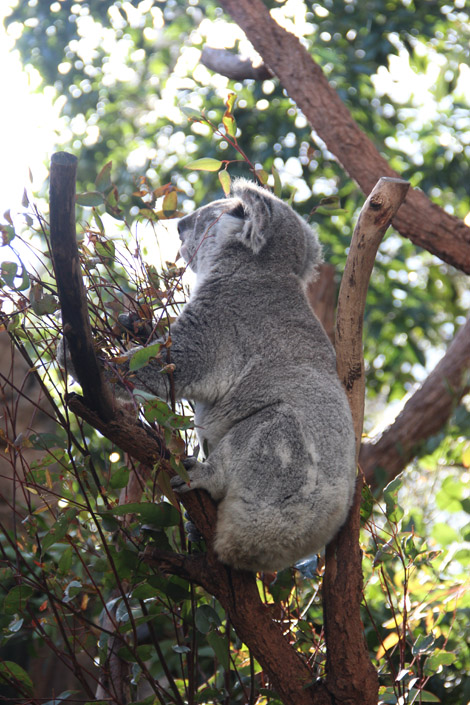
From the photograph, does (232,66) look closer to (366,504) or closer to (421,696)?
(366,504)

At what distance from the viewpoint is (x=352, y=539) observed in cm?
194

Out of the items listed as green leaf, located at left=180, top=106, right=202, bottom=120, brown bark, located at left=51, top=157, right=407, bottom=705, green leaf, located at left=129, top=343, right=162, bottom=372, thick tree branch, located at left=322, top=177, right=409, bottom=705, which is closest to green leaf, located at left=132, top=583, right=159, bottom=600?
brown bark, located at left=51, top=157, right=407, bottom=705

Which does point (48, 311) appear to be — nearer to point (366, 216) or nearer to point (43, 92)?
point (366, 216)

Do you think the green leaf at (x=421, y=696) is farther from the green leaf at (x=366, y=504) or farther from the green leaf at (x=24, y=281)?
the green leaf at (x=24, y=281)

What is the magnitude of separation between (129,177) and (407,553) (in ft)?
11.2

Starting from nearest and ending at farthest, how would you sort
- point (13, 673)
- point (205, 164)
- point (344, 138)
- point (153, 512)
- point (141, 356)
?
point (141, 356) < point (153, 512) < point (13, 673) < point (205, 164) < point (344, 138)

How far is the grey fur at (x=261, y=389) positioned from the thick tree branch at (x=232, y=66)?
1.36 metres

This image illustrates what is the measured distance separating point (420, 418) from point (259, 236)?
152 cm

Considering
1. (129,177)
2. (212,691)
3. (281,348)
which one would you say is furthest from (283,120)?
(212,691)

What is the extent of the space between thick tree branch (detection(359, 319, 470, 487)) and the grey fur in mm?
1149

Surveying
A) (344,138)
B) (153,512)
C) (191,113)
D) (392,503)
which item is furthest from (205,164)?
(344,138)

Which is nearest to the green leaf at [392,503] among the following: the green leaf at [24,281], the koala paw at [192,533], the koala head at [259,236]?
the koala paw at [192,533]

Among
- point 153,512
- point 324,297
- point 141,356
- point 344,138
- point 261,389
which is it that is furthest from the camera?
point 324,297

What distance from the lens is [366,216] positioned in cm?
212
